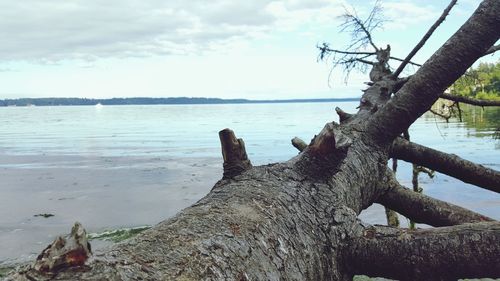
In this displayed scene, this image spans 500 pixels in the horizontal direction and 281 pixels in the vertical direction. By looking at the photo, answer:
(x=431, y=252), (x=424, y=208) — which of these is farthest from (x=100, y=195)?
(x=431, y=252)

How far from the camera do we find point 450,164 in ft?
14.6

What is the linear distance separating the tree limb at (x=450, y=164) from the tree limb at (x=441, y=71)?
39.1 inches

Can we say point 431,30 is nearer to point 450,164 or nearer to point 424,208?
point 450,164

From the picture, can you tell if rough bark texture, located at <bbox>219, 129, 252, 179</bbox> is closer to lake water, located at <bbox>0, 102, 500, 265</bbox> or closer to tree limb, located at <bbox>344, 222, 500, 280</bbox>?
tree limb, located at <bbox>344, 222, 500, 280</bbox>

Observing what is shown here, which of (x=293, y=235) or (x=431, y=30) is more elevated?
(x=431, y=30)

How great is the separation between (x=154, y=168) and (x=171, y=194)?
6.06 m

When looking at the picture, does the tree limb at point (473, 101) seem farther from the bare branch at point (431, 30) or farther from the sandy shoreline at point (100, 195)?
the sandy shoreline at point (100, 195)

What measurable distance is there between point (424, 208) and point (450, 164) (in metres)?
0.73

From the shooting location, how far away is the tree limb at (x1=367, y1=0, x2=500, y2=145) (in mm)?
3236

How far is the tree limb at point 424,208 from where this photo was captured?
374cm

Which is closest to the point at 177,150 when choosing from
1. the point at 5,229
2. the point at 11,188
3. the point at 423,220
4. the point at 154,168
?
the point at 154,168

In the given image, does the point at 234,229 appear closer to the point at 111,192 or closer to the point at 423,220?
the point at 423,220

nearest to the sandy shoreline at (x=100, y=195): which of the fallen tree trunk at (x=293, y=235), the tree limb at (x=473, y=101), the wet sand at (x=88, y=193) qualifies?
the wet sand at (x=88, y=193)

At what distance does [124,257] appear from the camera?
1.56 metres
